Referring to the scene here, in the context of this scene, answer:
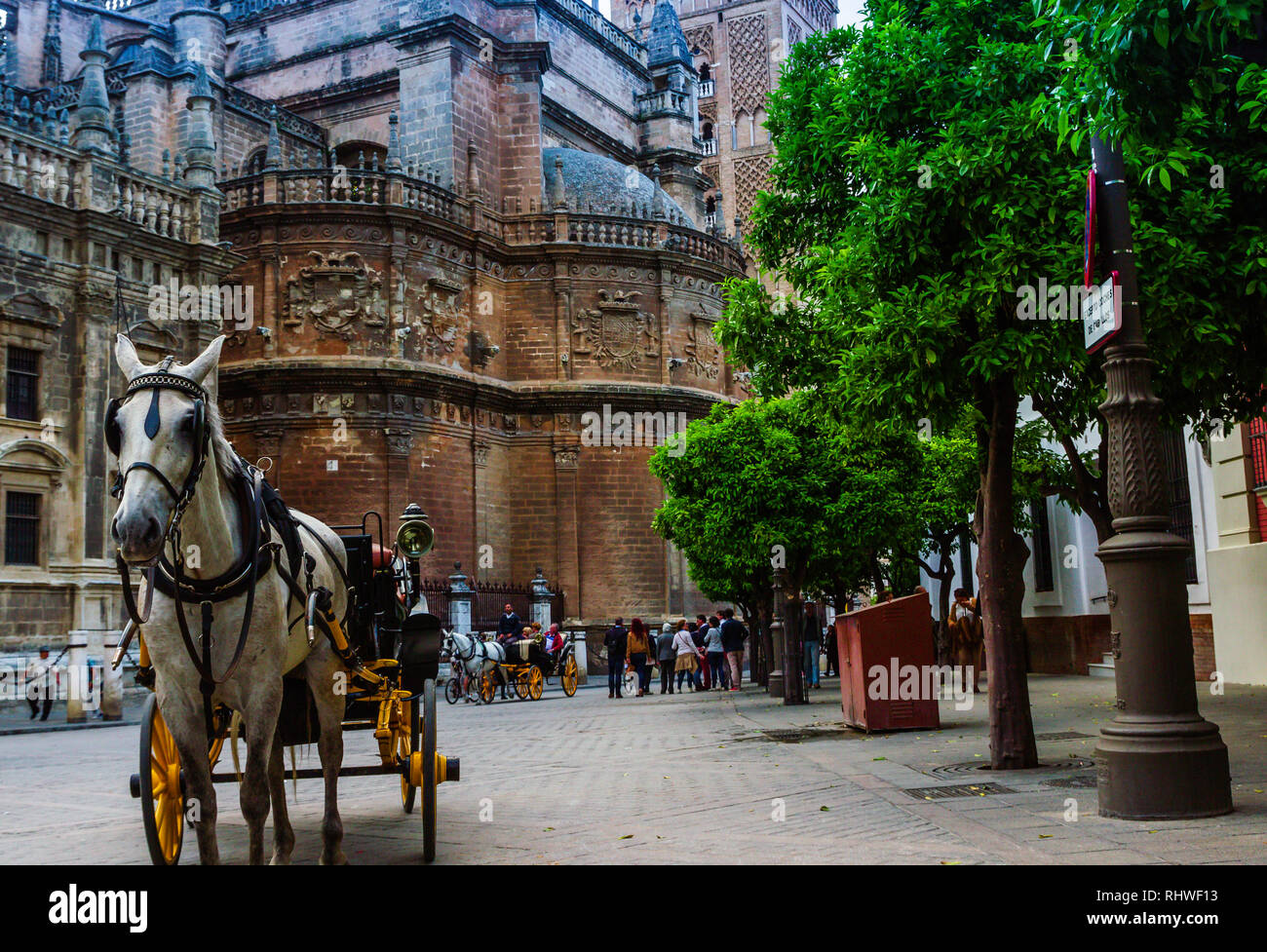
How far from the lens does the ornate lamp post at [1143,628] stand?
661cm

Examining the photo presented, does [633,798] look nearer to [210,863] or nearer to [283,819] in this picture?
[283,819]

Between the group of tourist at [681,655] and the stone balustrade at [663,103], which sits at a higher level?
the stone balustrade at [663,103]

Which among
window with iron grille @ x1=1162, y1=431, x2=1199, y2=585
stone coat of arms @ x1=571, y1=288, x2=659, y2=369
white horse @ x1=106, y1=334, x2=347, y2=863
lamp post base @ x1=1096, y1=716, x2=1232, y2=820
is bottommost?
lamp post base @ x1=1096, y1=716, x2=1232, y2=820

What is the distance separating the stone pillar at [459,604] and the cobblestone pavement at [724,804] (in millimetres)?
14107

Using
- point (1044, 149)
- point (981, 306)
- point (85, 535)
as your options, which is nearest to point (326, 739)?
point (981, 306)

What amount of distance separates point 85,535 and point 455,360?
1303 cm

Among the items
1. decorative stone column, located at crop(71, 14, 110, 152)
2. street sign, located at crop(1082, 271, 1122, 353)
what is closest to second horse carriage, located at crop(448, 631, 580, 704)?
decorative stone column, located at crop(71, 14, 110, 152)

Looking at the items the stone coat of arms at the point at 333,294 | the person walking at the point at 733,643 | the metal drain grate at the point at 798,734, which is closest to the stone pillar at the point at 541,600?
the person walking at the point at 733,643

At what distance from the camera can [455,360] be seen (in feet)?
112

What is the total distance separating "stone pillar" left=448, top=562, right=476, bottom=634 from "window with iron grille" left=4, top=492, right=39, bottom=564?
10.1 metres

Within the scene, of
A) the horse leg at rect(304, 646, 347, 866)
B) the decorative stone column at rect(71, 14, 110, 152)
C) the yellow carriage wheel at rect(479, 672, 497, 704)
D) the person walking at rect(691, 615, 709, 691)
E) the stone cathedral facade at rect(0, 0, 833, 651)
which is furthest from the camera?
the person walking at rect(691, 615, 709, 691)

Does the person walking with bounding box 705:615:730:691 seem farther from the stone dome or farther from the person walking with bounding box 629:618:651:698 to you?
the stone dome

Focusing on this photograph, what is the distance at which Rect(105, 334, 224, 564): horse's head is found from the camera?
4.61 m

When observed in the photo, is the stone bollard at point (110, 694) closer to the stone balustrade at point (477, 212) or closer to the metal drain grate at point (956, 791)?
the stone balustrade at point (477, 212)
